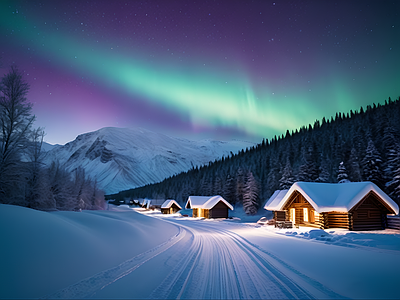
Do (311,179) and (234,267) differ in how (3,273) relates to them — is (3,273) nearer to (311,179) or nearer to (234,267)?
(234,267)

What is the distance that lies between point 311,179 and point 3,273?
172ft

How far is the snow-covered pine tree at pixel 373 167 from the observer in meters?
37.8

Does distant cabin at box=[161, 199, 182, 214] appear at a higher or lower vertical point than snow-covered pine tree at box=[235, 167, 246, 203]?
lower

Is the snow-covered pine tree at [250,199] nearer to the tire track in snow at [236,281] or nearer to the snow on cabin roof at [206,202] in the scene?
the snow on cabin roof at [206,202]

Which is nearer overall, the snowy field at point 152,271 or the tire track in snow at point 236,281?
the snowy field at point 152,271

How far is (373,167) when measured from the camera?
38.4m

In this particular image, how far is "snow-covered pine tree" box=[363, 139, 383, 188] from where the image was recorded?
37787mm

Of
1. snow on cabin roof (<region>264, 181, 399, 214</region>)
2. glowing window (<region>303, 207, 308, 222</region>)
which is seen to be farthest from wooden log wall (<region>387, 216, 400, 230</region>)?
glowing window (<region>303, 207, 308, 222</region>)

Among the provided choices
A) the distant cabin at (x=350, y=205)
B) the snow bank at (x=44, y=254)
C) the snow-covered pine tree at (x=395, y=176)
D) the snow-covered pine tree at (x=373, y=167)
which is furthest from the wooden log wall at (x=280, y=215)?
the snow bank at (x=44, y=254)

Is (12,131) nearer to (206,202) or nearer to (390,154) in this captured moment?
(206,202)

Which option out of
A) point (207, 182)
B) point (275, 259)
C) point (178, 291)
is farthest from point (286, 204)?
point (207, 182)

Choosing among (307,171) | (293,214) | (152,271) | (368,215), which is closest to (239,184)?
(307,171)

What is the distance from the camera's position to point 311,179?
1903 inches

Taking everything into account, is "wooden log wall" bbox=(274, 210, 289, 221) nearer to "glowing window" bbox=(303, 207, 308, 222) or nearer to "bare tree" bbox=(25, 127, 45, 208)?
"glowing window" bbox=(303, 207, 308, 222)
